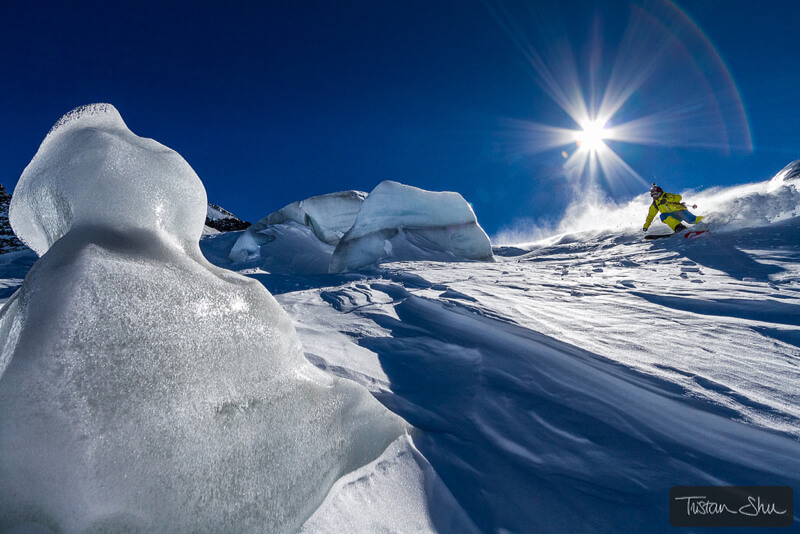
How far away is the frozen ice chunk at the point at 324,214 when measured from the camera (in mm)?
10359

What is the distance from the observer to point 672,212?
21.5ft

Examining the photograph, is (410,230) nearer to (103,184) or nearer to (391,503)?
(103,184)

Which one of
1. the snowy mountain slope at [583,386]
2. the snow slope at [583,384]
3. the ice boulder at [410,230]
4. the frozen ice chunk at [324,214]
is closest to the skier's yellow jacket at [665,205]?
the ice boulder at [410,230]

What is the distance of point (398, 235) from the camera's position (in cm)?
755

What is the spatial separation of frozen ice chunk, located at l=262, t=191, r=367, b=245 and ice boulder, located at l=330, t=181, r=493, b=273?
10.0 ft

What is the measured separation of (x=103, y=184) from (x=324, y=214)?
398 inches

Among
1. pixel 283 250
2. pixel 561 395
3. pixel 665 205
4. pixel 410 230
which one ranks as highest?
pixel 665 205

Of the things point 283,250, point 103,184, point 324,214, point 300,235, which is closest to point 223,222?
point 324,214

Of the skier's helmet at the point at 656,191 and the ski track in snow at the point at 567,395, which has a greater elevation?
the skier's helmet at the point at 656,191

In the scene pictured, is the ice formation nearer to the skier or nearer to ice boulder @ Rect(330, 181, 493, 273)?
ice boulder @ Rect(330, 181, 493, 273)

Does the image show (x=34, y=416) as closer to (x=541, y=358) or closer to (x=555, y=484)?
(x=555, y=484)

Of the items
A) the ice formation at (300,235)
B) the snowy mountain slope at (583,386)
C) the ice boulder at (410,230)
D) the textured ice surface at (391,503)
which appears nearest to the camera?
the textured ice surface at (391,503)

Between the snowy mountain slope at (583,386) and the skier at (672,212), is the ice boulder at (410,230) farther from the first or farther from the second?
the snowy mountain slope at (583,386)

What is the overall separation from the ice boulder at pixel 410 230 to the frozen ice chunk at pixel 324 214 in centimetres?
306
